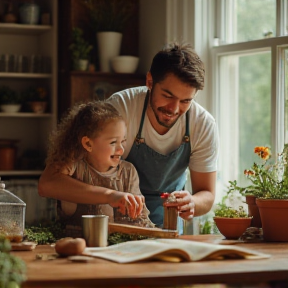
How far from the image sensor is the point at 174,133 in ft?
10.4

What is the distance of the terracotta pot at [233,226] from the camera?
274cm

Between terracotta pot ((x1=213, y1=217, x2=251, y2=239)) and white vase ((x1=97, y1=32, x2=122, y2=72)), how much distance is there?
2650 millimetres

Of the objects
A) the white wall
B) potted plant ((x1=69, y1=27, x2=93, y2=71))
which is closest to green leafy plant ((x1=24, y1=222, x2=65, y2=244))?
the white wall

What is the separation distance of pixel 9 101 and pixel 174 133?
2.72 m

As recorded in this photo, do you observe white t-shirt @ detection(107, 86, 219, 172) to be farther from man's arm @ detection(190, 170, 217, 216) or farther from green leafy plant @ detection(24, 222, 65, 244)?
green leafy plant @ detection(24, 222, 65, 244)

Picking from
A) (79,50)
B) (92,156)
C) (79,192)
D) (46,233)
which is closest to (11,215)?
(46,233)

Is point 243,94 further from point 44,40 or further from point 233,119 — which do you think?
point 44,40

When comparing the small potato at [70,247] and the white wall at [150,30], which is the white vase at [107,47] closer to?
the white wall at [150,30]

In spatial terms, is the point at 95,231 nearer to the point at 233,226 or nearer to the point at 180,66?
the point at 233,226

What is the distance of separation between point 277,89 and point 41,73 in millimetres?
2281

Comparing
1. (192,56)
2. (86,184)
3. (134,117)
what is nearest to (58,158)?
(86,184)

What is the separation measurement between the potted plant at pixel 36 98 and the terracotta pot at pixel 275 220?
10.4 feet

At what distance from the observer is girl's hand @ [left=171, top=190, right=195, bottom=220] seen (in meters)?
2.72

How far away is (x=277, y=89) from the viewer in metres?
3.96
